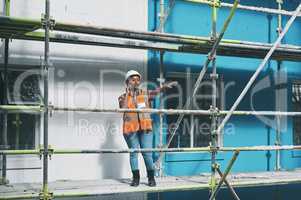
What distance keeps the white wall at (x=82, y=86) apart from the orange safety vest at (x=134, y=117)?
874 mm

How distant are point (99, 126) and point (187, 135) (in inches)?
61.6

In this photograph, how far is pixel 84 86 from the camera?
6.97 meters

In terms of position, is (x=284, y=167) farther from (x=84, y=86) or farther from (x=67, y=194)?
(x=67, y=194)

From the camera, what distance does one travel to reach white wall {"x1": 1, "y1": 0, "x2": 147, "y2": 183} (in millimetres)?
6656

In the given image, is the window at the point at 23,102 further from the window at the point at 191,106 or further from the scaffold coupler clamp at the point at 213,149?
the scaffold coupler clamp at the point at 213,149

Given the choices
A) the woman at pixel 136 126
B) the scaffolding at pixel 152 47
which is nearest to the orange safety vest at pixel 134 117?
the woman at pixel 136 126

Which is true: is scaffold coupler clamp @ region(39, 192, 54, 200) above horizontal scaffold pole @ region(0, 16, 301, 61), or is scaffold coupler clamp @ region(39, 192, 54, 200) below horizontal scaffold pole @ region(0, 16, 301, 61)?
below

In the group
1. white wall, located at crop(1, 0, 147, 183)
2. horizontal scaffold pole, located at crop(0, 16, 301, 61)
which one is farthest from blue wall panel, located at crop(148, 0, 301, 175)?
white wall, located at crop(1, 0, 147, 183)

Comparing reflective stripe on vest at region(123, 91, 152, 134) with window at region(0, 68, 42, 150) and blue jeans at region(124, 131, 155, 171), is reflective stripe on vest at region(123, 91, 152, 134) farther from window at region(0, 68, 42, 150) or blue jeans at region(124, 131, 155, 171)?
window at region(0, 68, 42, 150)

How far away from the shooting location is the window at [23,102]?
21.7 ft

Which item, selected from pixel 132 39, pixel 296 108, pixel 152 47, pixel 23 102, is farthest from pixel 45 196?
pixel 296 108

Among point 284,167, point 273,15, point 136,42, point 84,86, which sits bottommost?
point 284,167

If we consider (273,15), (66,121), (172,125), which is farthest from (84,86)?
(273,15)

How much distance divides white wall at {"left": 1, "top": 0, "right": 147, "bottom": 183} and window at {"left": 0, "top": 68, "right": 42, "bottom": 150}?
177 millimetres
